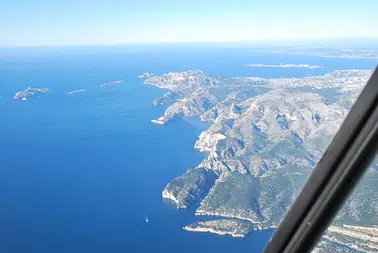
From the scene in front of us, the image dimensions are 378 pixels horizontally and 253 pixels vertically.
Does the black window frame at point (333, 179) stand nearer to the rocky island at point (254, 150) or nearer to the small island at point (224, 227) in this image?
the rocky island at point (254, 150)

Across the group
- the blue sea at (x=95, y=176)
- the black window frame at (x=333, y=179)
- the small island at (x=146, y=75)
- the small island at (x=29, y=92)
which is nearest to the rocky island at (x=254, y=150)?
the black window frame at (x=333, y=179)

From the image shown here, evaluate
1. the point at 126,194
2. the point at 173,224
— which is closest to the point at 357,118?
the point at 173,224

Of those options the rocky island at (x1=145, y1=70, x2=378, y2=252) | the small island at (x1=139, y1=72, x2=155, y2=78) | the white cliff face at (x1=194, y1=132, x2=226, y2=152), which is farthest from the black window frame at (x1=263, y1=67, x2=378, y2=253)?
the small island at (x1=139, y1=72, x2=155, y2=78)

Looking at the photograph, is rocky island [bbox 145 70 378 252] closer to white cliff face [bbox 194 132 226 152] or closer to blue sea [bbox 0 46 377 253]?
white cliff face [bbox 194 132 226 152]

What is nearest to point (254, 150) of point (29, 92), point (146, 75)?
point (29, 92)

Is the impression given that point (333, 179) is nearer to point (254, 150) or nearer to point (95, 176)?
point (95, 176)

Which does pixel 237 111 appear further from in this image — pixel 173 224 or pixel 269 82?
pixel 173 224
